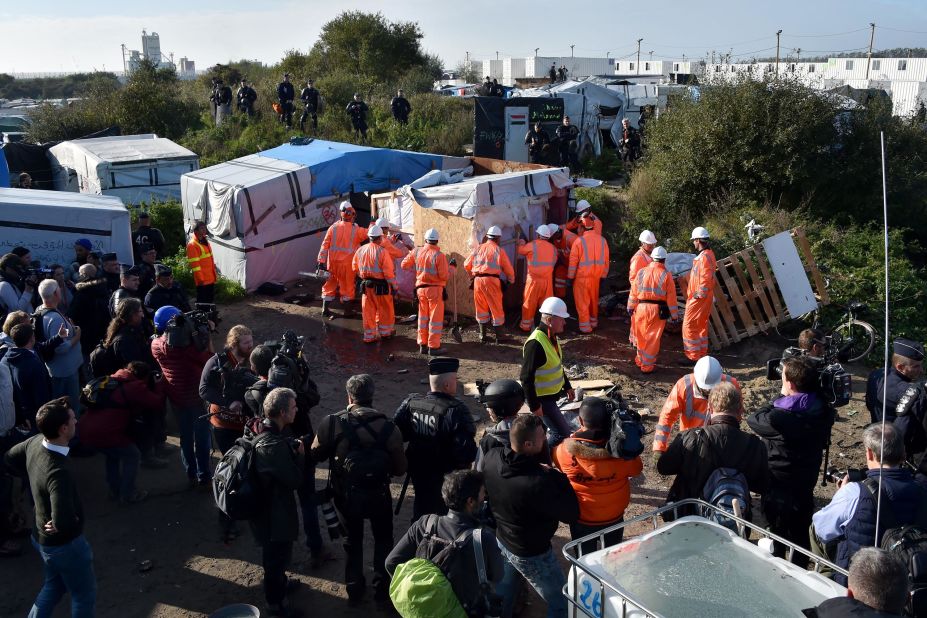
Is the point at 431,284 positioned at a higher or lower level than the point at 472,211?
lower

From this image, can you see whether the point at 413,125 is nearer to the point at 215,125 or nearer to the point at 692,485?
the point at 215,125

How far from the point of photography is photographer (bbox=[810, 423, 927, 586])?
3.94 metres

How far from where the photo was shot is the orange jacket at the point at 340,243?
36.9 feet

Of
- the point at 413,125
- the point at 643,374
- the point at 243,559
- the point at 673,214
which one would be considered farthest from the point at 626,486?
the point at 413,125

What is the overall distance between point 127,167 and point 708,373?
1428cm

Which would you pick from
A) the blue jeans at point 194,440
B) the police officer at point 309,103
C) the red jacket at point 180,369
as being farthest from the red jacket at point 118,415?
the police officer at point 309,103

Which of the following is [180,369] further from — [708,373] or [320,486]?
[708,373]

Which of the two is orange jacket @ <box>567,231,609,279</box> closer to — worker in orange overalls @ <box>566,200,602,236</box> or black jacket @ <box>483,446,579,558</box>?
worker in orange overalls @ <box>566,200,602,236</box>

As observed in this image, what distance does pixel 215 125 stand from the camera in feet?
83.1

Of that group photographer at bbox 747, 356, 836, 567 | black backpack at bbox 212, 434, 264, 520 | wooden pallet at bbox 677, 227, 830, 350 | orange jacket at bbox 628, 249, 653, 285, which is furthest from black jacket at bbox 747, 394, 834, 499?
wooden pallet at bbox 677, 227, 830, 350

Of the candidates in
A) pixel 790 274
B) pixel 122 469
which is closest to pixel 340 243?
pixel 122 469

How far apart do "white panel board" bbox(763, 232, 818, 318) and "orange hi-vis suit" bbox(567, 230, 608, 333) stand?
6.97 feet

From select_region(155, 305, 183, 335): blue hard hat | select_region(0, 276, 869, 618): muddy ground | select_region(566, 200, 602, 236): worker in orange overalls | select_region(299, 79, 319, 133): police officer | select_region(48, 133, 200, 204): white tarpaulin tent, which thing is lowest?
select_region(0, 276, 869, 618): muddy ground

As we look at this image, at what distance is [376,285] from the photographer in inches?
397
